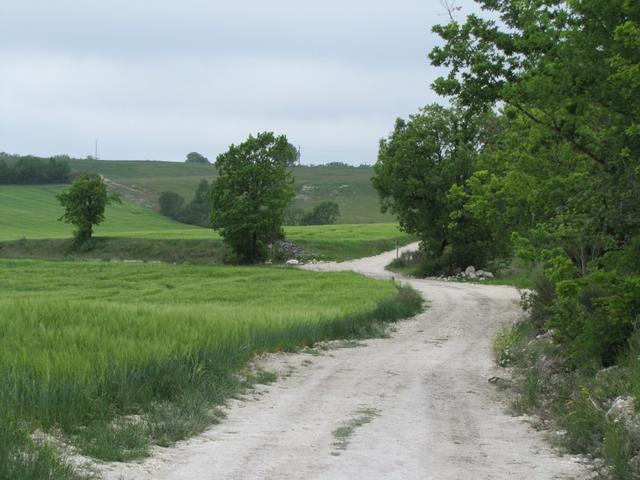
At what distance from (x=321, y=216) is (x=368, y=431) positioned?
12527cm

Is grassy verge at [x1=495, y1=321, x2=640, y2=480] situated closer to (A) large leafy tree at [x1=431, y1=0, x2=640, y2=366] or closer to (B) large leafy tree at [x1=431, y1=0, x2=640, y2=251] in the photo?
(A) large leafy tree at [x1=431, y1=0, x2=640, y2=366]

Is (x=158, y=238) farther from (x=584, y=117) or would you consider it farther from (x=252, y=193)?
(x=584, y=117)

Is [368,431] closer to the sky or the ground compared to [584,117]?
closer to the ground

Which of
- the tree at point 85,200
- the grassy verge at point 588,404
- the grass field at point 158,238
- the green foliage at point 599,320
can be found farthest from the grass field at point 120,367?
the tree at point 85,200

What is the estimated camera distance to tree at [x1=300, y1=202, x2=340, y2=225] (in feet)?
442

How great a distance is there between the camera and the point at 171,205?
14375 cm

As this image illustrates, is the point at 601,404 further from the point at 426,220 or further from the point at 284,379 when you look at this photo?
the point at 426,220

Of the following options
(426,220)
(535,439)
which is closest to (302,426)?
(535,439)

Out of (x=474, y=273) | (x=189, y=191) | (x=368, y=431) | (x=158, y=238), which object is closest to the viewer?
(x=368, y=431)

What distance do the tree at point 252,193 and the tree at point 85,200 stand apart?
62.1ft

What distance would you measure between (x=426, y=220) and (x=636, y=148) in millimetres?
37505

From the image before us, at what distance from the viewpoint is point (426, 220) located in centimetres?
4872

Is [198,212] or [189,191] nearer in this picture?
[198,212]

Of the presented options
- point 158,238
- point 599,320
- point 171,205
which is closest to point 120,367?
point 599,320
